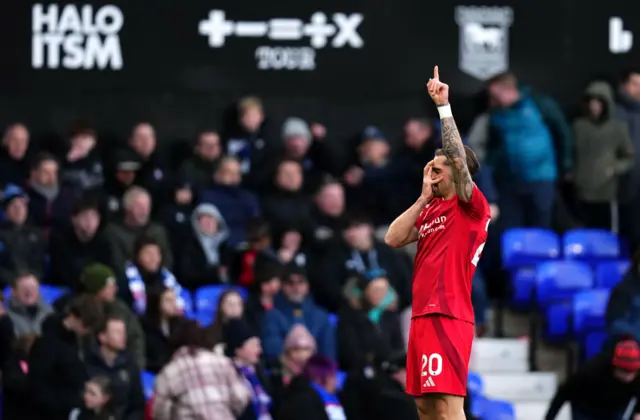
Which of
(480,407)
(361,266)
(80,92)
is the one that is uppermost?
(80,92)

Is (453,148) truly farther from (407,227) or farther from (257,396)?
(257,396)

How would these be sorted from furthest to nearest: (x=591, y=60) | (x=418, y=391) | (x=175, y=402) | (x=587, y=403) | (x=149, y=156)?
(x=591, y=60) < (x=149, y=156) < (x=587, y=403) < (x=175, y=402) < (x=418, y=391)

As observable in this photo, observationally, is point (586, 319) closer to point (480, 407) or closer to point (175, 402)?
point (480, 407)

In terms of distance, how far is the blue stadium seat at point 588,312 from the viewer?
15.2m

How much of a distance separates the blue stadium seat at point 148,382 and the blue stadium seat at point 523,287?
3532 millimetres

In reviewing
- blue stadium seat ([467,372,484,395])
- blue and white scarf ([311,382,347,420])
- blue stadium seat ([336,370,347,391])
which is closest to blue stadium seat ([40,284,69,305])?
blue stadium seat ([336,370,347,391])

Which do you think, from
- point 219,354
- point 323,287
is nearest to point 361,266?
point 323,287

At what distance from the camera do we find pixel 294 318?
14578 millimetres

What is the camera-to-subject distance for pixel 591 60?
1819 centimetres

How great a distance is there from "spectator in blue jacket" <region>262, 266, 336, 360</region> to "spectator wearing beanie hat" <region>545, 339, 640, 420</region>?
207cm

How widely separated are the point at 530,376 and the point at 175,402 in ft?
13.4

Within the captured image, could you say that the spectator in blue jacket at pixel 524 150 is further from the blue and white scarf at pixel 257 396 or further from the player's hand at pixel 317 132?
the blue and white scarf at pixel 257 396

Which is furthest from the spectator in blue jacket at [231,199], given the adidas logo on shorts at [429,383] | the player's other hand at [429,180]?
the adidas logo on shorts at [429,383]

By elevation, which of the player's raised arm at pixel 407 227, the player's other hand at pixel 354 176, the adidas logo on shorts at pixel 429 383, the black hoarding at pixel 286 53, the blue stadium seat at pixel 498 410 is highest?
the black hoarding at pixel 286 53
